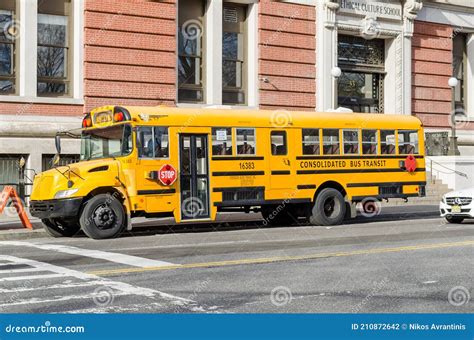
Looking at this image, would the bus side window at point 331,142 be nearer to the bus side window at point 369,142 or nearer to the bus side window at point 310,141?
the bus side window at point 310,141

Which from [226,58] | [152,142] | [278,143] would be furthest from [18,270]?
[226,58]

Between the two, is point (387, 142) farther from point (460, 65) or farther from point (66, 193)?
point (460, 65)

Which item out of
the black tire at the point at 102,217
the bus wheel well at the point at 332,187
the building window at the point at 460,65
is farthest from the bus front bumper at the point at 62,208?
the building window at the point at 460,65

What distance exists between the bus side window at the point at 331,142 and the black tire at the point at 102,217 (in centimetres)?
588

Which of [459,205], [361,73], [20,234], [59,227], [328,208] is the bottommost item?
[20,234]

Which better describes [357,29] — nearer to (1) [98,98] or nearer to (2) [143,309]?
(1) [98,98]

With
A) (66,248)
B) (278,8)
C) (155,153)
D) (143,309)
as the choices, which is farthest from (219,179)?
(278,8)

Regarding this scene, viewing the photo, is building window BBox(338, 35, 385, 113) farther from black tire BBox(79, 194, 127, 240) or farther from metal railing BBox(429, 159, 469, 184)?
black tire BBox(79, 194, 127, 240)

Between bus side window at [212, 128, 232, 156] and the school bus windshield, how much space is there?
2.15 m

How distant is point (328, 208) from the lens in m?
20.3

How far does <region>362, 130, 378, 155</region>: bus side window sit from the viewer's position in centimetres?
2073

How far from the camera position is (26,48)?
2469cm

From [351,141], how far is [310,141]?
1.39 meters

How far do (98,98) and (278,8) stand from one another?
27.6 ft
